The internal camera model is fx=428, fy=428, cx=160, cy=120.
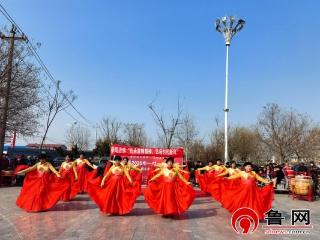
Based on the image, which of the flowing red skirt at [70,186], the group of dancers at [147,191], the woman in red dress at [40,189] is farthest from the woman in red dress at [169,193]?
the flowing red skirt at [70,186]

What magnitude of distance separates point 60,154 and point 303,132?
26958mm

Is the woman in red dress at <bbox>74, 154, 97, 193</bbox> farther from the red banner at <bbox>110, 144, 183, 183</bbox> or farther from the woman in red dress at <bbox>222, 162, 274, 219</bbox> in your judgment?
the woman in red dress at <bbox>222, 162, 274, 219</bbox>

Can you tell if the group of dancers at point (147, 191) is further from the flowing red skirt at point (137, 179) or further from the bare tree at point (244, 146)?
the bare tree at point (244, 146)

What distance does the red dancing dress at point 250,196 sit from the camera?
36.2ft

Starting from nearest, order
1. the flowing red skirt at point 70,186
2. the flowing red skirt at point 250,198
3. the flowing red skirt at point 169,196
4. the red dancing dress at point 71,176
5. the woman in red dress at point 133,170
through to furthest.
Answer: the flowing red skirt at point 250,198 → the flowing red skirt at point 169,196 → the woman in red dress at point 133,170 → the flowing red skirt at point 70,186 → the red dancing dress at point 71,176

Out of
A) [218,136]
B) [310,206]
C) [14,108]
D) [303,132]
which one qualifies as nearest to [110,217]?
[310,206]

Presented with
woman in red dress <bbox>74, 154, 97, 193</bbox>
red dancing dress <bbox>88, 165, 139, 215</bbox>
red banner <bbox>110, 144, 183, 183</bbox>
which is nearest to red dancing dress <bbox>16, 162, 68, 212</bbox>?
red dancing dress <bbox>88, 165, 139, 215</bbox>

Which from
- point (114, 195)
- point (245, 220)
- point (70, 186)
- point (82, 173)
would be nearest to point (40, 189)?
point (70, 186)

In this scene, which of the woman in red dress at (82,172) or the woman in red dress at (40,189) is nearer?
the woman in red dress at (40,189)

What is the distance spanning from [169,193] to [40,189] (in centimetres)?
385

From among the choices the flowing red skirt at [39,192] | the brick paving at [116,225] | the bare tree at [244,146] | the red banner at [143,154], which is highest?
the bare tree at [244,146]

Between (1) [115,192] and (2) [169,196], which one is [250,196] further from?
(1) [115,192]

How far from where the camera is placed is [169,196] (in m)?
11.2

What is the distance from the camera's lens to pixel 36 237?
27.6 ft
